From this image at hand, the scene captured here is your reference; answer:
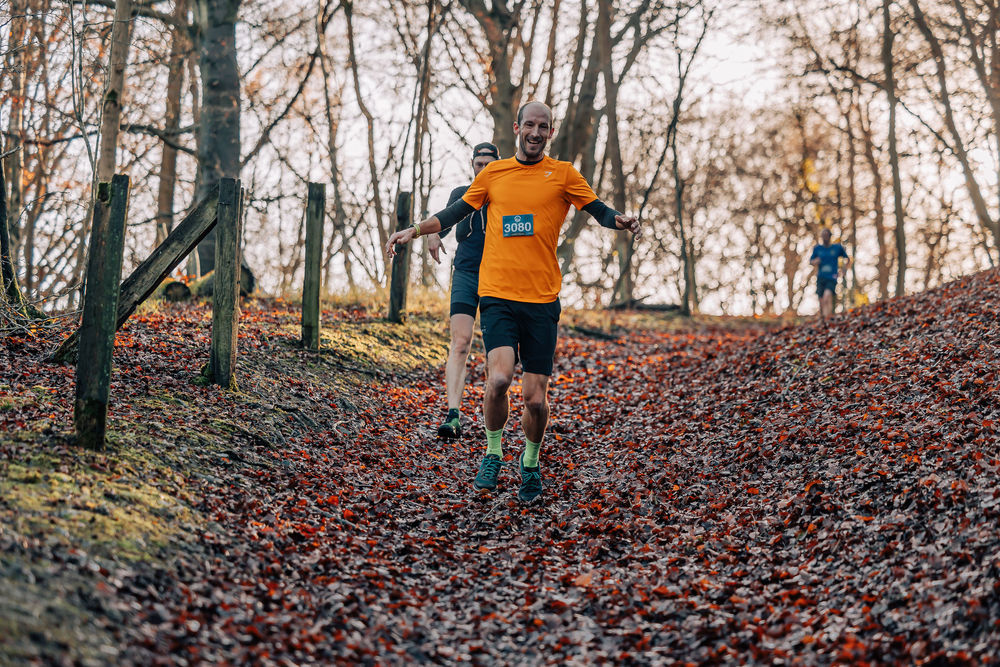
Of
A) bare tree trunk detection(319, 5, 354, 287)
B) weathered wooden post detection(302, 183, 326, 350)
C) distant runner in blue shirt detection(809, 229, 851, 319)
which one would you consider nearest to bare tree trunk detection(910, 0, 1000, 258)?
distant runner in blue shirt detection(809, 229, 851, 319)

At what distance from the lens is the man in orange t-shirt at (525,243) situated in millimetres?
5723

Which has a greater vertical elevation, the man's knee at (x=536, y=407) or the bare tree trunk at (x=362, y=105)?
the bare tree trunk at (x=362, y=105)

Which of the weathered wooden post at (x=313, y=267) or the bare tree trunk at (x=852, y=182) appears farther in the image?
the bare tree trunk at (x=852, y=182)

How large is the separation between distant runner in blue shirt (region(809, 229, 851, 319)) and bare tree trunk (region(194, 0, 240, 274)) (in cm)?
1094

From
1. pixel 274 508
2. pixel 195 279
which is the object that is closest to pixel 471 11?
pixel 195 279

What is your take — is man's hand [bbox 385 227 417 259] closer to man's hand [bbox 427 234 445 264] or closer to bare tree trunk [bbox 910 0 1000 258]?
man's hand [bbox 427 234 445 264]

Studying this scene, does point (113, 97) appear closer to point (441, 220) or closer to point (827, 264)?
point (441, 220)

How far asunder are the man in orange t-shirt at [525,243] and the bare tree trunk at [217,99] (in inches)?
321

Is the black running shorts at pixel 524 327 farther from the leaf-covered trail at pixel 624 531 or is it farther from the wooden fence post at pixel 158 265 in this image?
the wooden fence post at pixel 158 265

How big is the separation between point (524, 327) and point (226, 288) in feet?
8.97

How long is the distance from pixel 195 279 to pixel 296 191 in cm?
1228

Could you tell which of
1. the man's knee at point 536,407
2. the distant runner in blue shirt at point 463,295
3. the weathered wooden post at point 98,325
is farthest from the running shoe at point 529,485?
the weathered wooden post at point 98,325

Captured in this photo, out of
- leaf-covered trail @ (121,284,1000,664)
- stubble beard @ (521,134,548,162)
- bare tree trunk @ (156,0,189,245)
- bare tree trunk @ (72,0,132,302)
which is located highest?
bare tree trunk @ (156,0,189,245)

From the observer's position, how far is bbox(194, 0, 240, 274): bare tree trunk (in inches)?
508
